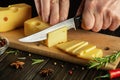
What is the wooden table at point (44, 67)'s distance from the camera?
154 cm

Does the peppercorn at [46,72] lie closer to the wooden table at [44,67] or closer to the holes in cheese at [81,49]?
the wooden table at [44,67]

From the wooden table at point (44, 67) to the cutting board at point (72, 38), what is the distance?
0.09 ft

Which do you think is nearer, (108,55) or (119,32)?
(108,55)

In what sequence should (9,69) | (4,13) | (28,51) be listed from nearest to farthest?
(9,69)
(28,51)
(4,13)

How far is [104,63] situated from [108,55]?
0.09m

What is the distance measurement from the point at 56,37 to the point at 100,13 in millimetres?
245

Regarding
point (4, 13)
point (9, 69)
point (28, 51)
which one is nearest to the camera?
point (9, 69)

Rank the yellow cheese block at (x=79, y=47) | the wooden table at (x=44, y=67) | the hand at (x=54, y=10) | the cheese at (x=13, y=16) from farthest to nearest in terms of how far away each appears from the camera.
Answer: the cheese at (x=13, y=16), the hand at (x=54, y=10), the yellow cheese block at (x=79, y=47), the wooden table at (x=44, y=67)

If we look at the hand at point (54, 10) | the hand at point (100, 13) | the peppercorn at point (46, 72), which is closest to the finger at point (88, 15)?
the hand at point (100, 13)

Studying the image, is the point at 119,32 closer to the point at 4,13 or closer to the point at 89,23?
the point at 89,23

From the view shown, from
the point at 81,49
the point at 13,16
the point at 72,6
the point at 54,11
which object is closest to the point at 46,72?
the point at 81,49

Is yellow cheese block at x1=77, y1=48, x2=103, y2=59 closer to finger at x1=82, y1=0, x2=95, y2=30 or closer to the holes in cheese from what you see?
the holes in cheese

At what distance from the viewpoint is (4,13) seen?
1903mm

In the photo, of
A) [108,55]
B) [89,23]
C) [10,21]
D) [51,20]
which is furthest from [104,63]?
[10,21]
